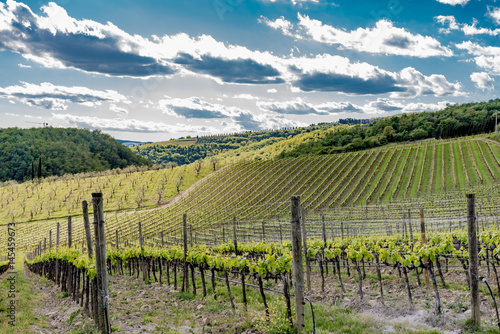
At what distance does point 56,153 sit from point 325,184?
106 metres

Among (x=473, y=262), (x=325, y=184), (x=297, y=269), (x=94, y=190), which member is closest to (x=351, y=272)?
(x=473, y=262)

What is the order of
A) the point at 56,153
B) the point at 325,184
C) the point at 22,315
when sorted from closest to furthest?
the point at 22,315 → the point at 325,184 → the point at 56,153

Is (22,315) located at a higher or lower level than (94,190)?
lower

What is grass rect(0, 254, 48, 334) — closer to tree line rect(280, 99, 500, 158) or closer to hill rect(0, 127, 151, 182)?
tree line rect(280, 99, 500, 158)

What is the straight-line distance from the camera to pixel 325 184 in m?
59.1

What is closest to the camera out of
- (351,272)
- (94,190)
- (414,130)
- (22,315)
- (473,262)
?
(473,262)

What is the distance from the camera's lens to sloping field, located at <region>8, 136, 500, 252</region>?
167 feet

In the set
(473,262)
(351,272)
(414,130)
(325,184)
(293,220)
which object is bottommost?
(351,272)

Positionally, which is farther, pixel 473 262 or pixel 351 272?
pixel 351 272

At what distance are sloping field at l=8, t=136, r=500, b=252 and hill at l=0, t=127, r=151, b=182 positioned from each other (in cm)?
5564

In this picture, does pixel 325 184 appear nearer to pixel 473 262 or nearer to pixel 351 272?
pixel 351 272

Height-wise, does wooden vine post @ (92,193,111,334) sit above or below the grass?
above

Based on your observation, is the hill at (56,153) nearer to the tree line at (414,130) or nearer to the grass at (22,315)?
the tree line at (414,130)

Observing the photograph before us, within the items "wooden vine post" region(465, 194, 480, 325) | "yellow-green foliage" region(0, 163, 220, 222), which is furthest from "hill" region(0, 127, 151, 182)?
"wooden vine post" region(465, 194, 480, 325)
